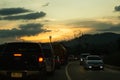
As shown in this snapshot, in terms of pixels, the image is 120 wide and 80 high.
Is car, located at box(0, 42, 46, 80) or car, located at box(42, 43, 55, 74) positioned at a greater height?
car, located at box(0, 42, 46, 80)

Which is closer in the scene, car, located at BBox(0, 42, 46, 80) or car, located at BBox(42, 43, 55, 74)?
car, located at BBox(0, 42, 46, 80)

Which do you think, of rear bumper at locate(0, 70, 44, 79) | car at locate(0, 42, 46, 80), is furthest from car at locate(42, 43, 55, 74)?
rear bumper at locate(0, 70, 44, 79)

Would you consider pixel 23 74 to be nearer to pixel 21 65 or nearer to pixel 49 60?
pixel 21 65

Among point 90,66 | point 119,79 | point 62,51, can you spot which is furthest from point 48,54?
point 62,51

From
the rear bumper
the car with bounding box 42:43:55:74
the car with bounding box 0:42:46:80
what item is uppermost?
the car with bounding box 0:42:46:80

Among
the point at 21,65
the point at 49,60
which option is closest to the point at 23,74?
the point at 21,65

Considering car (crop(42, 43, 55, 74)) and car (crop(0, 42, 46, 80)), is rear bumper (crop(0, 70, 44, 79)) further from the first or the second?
car (crop(42, 43, 55, 74))

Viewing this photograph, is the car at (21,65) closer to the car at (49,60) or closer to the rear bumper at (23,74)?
the rear bumper at (23,74)

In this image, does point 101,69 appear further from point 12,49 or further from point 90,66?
point 12,49

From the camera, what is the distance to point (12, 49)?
20828 millimetres

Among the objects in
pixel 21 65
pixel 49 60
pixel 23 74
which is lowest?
pixel 49 60

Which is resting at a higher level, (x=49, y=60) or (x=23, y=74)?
(x=23, y=74)

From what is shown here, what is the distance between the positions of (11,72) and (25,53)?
1.07 meters

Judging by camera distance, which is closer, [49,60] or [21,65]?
[21,65]
